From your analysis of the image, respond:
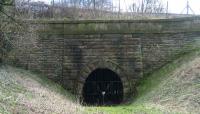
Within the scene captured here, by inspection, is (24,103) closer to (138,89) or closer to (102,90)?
(138,89)

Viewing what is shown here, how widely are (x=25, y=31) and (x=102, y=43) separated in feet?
13.6

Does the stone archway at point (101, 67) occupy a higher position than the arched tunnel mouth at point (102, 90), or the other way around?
the stone archway at point (101, 67)

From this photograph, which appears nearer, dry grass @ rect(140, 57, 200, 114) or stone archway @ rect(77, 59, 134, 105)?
dry grass @ rect(140, 57, 200, 114)

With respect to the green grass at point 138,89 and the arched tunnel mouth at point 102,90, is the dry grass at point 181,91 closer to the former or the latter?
the green grass at point 138,89

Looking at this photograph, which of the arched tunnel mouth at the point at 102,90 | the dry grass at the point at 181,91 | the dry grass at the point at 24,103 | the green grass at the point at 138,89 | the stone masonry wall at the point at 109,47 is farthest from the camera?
the arched tunnel mouth at the point at 102,90

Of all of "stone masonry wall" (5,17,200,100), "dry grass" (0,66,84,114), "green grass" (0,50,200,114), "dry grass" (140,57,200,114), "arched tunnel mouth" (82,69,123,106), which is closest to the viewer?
"dry grass" (0,66,84,114)

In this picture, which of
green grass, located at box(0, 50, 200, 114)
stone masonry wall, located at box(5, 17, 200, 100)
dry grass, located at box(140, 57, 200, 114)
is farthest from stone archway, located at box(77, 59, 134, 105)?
dry grass, located at box(140, 57, 200, 114)

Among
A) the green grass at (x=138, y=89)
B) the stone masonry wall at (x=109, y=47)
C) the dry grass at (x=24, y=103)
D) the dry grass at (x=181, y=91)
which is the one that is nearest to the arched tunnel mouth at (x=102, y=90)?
the stone masonry wall at (x=109, y=47)

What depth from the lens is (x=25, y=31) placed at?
19.3 metres

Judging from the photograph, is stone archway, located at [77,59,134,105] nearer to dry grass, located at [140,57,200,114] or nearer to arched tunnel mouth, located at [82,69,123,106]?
arched tunnel mouth, located at [82,69,123,106]

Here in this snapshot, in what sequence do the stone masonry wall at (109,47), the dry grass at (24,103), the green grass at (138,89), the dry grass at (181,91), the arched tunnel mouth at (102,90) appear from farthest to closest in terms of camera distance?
the arched tunnel mouth at (102,90)
the stone masonry wall at (109,47)
the dry grass at (181,91)
the green grass at (138,89)
the dry grass at (24,103)

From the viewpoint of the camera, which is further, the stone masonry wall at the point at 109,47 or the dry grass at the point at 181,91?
the stone masonry wall at the point at 109,47

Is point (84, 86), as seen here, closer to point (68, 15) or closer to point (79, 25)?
point (79, 25)

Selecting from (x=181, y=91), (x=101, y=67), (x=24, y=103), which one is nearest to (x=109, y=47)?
(x=101, y=67)
